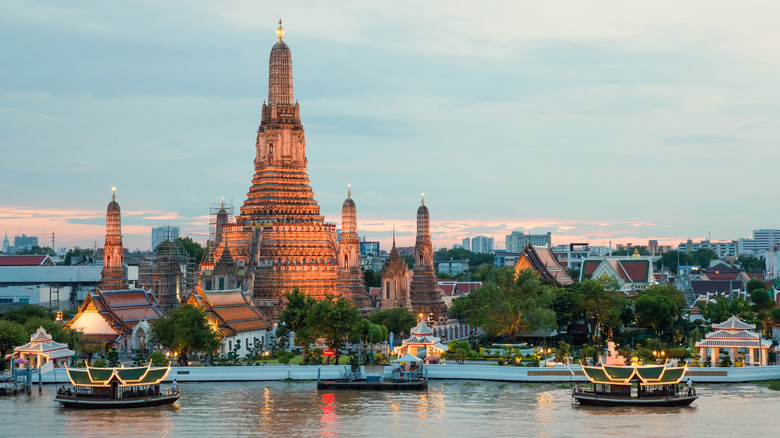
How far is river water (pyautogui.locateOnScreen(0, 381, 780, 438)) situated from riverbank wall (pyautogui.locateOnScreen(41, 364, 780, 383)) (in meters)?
2.36

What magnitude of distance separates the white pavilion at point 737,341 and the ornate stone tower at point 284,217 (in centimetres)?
3642

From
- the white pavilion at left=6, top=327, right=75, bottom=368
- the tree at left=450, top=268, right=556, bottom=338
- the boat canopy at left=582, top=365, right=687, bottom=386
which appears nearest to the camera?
the boat canopy at left=582, top=365, right=687, bottom=386

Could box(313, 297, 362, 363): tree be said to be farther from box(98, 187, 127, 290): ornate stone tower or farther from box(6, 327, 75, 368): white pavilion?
box(98, 187, 127, 290): ornate stone tower

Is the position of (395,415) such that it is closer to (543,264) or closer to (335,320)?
(335,320)

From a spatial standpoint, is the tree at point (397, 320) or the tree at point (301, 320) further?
the tree at point (397, 320)

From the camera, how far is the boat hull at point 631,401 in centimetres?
6222

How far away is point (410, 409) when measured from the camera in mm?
60688

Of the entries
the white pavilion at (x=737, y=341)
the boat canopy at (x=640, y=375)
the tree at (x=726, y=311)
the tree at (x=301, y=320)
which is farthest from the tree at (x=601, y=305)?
the boat canopy at (x=640, y=375)

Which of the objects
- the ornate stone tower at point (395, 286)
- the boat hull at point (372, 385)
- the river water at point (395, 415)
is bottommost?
the river water at point (395, 415)

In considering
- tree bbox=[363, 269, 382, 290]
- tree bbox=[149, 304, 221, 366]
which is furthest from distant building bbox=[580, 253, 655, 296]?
tree bbox=[149, 304, 221, 366]

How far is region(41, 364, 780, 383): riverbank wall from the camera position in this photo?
72000 millimetres

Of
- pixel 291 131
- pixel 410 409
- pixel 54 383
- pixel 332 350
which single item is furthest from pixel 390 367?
pixel 291 131

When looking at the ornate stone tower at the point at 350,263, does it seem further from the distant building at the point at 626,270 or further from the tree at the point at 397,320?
the distant building at the point at 626,270

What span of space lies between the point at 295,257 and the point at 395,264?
927 cm
